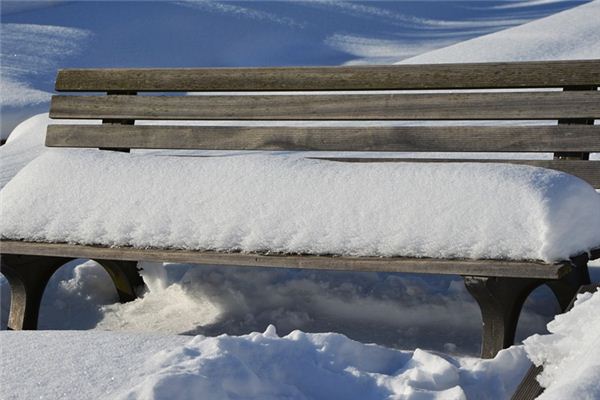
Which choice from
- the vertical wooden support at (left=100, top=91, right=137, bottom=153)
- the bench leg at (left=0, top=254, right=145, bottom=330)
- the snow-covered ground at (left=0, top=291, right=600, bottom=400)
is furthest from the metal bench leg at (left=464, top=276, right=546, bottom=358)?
the vertical wooden support at (left=100, top=91, right=137, bottom=153)

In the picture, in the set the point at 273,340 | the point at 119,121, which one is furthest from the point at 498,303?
the point at 119,121

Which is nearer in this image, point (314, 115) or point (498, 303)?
point (498, 303)

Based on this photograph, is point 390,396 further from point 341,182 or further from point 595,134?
point 595,134

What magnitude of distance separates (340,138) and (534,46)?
17.2 feet

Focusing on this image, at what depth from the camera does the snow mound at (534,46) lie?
336 inches

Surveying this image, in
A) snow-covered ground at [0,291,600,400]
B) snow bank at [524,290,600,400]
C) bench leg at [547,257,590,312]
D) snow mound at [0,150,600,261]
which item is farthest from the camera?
bench leg at [547,257,590,312]

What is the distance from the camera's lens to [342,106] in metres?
Answer: 4.23

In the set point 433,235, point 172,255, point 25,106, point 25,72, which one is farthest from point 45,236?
point 25,72

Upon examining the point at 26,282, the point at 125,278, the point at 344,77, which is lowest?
the point at 125,278

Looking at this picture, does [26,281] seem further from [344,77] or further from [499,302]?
[499,302]

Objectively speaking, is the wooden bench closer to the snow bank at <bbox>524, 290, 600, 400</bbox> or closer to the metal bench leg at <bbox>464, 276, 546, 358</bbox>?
the metal bench leg at <bbox>464, 276, 546, 358</bbox>

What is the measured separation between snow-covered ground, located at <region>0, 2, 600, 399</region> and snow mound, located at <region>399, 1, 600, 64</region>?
383cm

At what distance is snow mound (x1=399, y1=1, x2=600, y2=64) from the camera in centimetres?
855

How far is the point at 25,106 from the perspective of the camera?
9086 millimetres
